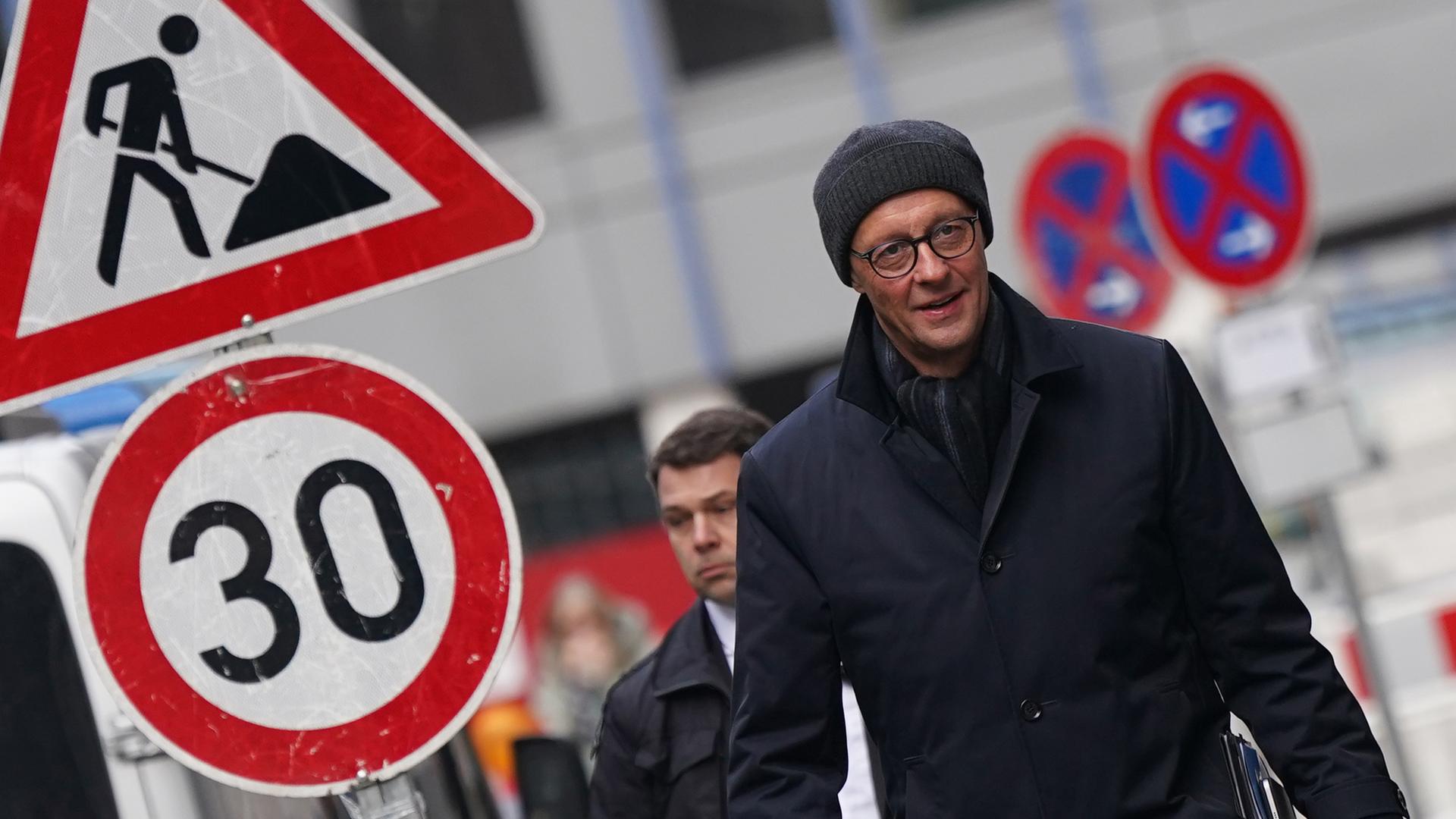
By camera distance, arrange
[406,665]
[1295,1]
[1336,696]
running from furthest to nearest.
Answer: [1295,1], [406,665], [1336,696]

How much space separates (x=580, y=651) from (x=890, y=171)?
28.2 feet

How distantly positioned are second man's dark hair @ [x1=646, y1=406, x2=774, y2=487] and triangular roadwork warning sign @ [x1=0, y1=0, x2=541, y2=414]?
3.12 ft

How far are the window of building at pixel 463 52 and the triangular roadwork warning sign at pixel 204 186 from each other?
13636 millimetres

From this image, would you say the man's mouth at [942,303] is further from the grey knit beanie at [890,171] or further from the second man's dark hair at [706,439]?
the second man's dark hair at [706,439]

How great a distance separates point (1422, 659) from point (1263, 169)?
3.07 metres

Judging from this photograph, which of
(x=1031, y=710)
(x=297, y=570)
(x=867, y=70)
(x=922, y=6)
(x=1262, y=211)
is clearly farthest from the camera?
(x=922, y=6)

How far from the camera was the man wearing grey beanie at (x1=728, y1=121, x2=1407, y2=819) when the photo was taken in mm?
2893

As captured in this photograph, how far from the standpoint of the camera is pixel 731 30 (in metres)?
17.2

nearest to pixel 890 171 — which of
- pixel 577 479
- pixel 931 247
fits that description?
pixel 931 247

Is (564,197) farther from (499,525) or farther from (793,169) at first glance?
(499,525)

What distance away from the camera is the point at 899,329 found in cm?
303

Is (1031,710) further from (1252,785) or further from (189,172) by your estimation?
A: (189,172)

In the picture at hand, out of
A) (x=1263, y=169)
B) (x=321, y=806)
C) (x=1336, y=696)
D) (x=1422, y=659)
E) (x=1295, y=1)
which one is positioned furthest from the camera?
(x=1295, y=1)

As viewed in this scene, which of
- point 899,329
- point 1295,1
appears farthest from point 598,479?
point 899,329
